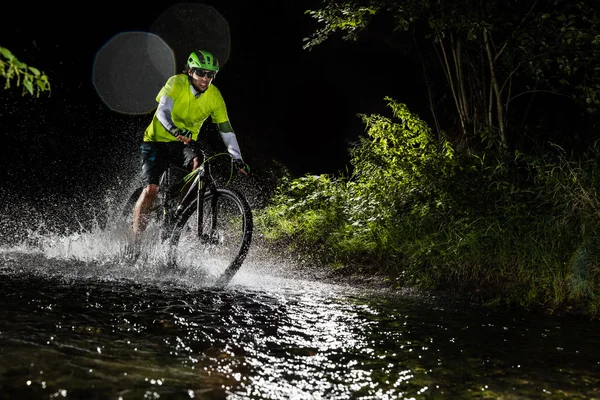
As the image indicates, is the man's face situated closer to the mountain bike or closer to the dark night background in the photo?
the mountain bike

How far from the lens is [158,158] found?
22.8 feet

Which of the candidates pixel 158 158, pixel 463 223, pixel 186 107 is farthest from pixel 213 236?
pixel 463 223

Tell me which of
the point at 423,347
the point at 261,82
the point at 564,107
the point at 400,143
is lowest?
the point at 423,347

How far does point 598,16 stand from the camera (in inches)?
312

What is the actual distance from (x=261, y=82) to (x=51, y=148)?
207 inches

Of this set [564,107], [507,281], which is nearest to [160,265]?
[507,281]

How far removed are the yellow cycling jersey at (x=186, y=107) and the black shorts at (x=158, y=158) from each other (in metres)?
0.08

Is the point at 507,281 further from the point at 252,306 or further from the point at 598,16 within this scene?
the point at 598,16

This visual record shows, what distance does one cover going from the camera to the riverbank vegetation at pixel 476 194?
6.04 metres

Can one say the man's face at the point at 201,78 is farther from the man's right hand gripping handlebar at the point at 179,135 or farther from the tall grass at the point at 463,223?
the tall grass at the point at 463,223

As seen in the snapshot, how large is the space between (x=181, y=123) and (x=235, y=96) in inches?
329

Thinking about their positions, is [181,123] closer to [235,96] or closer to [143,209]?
[143,209]

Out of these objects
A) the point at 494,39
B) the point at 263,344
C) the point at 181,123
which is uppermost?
the point at 494,39

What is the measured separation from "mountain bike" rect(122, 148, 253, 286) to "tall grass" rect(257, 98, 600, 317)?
188 cm
